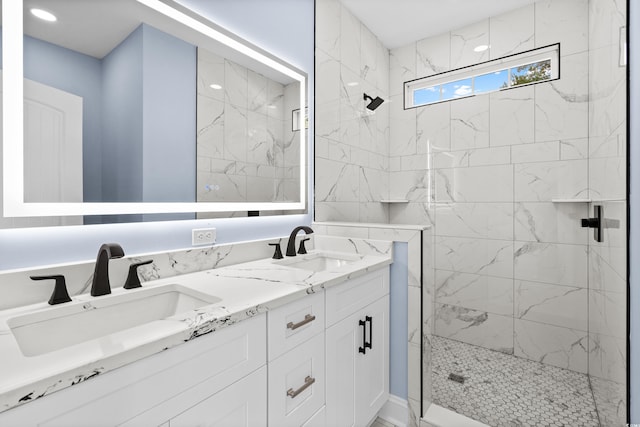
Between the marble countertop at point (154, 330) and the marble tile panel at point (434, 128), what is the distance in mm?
1910

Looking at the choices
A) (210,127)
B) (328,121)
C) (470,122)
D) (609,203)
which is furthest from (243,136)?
(470,122)

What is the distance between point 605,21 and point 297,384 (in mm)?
2314

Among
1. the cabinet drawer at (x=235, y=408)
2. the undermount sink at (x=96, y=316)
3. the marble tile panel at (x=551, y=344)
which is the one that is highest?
the undermount sink at (x=96, y=316)

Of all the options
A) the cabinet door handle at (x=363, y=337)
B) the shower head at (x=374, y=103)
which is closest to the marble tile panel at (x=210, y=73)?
the cabinet door handle at (x=363, y=337)

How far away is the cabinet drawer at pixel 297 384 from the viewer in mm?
1027

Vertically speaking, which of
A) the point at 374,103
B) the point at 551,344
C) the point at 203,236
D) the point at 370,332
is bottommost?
the point at 551,344

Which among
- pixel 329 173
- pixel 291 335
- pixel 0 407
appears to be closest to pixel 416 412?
pixel 291 335

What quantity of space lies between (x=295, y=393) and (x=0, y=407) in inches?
31.8

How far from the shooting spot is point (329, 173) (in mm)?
2338

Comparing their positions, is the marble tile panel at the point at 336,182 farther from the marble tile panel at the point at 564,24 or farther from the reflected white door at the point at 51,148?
the marble tile panel at the point at 564,24

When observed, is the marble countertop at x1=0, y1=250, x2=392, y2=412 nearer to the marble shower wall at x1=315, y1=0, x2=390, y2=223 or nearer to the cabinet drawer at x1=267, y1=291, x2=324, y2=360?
the cabinet drawer at x1=267, y1=291, x2=324, y2=360

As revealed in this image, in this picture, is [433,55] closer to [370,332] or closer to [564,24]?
[564,24]

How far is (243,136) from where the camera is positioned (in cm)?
171

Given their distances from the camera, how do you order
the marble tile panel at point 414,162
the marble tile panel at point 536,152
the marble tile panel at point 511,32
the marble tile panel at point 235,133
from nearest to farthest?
the marble tile panel at point 235,133 < the marble tile panel at point 536,152 < the marble tile panel at point 511,32 < the marble tile panel at point 414,162
